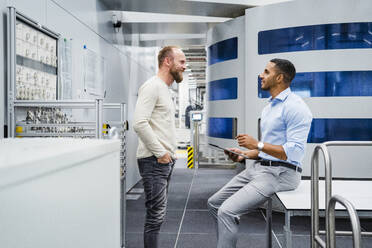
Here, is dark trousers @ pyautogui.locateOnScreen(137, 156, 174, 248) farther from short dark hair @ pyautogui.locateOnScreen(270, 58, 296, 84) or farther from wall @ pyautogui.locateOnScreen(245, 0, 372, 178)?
wall @ pyautogui.locateOnScreen(245, 0, 372, 178)

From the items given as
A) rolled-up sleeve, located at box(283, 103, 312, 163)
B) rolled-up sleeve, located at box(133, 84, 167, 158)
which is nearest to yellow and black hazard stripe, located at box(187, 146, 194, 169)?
rolled-up sleeve, located at box(133, 84, 167, 158)

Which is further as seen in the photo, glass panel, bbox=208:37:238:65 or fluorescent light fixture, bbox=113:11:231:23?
fluorescent light fixture, bbox=113:11:231:23

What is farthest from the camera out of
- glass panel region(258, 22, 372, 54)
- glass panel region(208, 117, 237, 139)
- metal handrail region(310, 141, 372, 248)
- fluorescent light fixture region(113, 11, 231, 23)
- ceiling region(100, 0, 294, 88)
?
fluorescent light fixture region(113, 11, 231, 23)

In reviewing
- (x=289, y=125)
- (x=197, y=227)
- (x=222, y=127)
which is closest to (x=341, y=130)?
(x=222, y=127)

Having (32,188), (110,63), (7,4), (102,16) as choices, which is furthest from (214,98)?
(32,188)

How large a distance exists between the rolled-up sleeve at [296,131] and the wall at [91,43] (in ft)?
6.13

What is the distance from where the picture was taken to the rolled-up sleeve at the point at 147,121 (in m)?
2.30

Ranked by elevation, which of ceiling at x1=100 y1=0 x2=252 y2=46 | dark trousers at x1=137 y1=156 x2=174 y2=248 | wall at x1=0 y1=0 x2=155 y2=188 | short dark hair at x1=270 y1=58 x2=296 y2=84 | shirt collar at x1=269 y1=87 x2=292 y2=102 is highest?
ceiling at x1=100 y1=0 x2=252 y2=46

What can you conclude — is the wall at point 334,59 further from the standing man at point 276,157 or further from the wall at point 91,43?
the wall at point 91,43

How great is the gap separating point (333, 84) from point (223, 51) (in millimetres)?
1655

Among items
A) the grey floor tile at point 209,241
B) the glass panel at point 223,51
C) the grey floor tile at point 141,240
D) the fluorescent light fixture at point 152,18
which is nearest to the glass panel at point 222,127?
the glass panel at point 223,51

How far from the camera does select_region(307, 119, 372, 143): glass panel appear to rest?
154 inches

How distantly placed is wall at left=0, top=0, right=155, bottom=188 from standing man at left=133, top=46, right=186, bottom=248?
922 mm

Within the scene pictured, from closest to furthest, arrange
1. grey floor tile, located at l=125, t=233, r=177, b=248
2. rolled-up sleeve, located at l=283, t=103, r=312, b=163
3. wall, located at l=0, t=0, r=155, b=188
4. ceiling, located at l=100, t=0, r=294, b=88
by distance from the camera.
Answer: rolled-up sleeve, located at l=283, t=103, r=312, b=163 → wall, located at l=0, t=0, r=155, b=188 → grey floor tile, located at l=125, t=233, r=177, b=248 → ceiling, located at l=100, t=0, r=294, b=88
